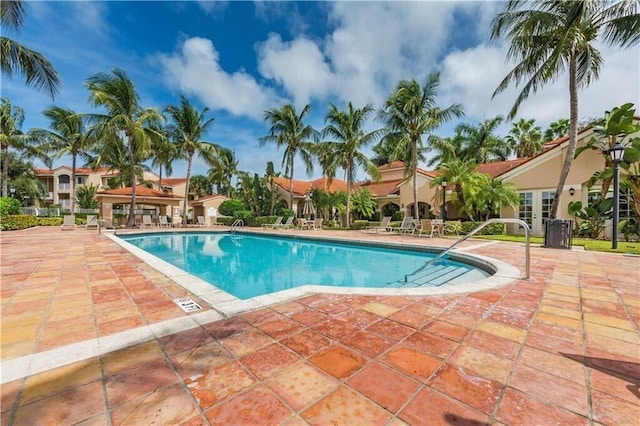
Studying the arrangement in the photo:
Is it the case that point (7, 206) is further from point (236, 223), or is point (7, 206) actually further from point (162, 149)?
point (236, 223)

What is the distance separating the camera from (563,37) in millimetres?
9984

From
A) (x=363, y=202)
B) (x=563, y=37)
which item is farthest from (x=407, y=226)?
(x=563, y=37)

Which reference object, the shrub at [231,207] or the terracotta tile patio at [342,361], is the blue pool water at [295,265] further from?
the shrub at [231,207]

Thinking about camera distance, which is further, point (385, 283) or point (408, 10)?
point (408, 10)

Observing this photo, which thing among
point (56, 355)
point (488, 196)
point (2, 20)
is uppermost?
point (2, 20)

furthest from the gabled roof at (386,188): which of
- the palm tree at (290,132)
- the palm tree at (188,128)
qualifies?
the palm tree at (188,128)

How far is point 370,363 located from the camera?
2287 mm

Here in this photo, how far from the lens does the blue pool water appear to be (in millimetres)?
7062

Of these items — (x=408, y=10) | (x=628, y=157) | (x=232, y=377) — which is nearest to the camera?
(x=232, y=377)

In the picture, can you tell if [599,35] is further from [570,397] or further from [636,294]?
[570,397]

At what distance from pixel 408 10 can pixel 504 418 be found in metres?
12.6

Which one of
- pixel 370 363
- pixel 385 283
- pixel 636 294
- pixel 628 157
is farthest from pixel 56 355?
pixel 628 157

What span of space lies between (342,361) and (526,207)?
1840cm

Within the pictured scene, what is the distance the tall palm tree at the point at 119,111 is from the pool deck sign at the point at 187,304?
20068 millimetres
